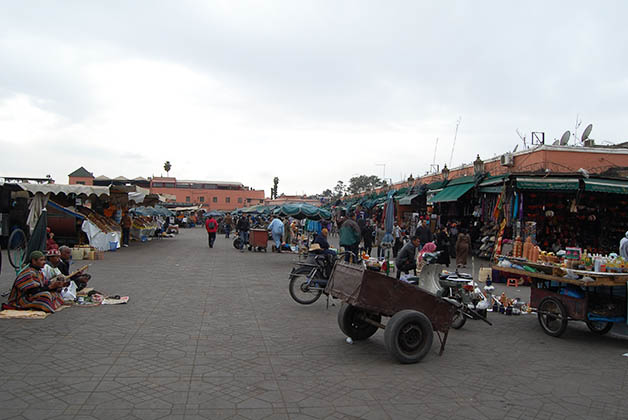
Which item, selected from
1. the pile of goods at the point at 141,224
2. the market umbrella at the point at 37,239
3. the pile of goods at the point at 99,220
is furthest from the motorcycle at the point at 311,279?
the pile of goods at the point at 141,224

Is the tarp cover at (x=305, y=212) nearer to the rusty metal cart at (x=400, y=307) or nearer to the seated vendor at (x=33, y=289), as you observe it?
the seated vendor at (x=33, y=289)

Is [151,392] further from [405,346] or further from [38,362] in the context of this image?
[405,346]

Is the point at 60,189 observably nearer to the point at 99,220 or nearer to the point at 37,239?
the point at 99,220

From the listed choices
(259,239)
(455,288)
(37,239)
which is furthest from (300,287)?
(259,239)

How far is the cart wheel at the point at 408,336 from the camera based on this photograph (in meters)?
5.85

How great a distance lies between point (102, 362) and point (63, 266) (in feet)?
15.4

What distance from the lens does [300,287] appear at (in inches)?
388

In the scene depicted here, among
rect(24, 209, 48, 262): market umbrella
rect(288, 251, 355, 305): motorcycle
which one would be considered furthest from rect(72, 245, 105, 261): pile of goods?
rect(288, 251, 355, 305): motorcycle

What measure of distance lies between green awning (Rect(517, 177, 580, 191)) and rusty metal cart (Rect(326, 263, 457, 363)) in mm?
9490

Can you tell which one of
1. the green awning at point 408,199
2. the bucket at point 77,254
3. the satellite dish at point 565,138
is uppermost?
the satellite dish at point 565,138

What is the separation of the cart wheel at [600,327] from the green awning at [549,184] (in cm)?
715

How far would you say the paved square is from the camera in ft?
14.6

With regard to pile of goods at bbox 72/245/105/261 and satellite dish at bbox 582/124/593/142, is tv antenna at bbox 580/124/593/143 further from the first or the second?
pile of goods at bbox 72/245/105/261

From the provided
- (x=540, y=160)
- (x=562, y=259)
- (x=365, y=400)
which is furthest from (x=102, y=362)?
(x=540, y=160)
